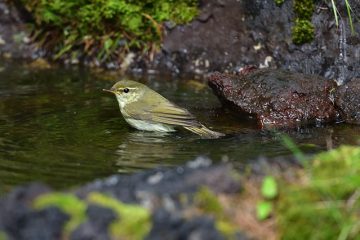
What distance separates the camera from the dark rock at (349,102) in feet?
27.9

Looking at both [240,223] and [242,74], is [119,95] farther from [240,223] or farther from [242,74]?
[240,223]

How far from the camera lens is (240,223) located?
4.41 meters

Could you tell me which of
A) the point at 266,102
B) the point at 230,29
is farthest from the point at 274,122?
the point at 230,29

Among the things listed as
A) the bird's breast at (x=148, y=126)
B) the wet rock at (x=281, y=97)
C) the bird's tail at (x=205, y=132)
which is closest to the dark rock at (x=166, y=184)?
the bird's tail at (x=205, y=132)

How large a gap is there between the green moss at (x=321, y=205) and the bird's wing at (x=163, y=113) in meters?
3.52

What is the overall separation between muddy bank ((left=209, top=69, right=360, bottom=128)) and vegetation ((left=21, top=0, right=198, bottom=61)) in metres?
2.83

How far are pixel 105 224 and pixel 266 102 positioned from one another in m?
4.93

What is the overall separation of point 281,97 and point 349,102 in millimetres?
826

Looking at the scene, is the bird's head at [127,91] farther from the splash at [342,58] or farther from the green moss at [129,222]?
the green moss at [129,222]

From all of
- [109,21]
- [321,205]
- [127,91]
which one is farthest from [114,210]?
[109,21]

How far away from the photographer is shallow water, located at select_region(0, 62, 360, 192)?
6.52 m

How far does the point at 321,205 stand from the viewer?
4.55 meters

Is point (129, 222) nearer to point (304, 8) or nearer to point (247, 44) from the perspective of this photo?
point (304, 8)

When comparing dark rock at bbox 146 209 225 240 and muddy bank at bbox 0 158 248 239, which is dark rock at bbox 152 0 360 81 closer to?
muddy bank at bbox 0 158 248 239
